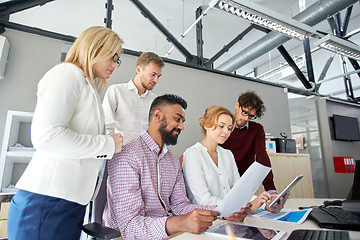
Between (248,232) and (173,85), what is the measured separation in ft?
7.54

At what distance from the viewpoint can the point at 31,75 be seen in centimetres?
229

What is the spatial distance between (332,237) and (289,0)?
4.22 metres

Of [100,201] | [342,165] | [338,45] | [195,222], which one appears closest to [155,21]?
[338,45]

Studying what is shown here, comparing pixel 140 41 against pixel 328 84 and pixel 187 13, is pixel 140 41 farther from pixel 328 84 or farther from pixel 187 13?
pixel 328 84

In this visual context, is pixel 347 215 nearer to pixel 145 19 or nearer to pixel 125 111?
pixel 125 111

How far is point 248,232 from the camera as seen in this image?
0.85 meters

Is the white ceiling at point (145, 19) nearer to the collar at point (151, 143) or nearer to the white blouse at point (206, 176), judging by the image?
the white blouse at point (206, 176)

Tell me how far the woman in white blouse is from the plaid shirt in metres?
0.12

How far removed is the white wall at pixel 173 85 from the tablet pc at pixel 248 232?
6.35 feet

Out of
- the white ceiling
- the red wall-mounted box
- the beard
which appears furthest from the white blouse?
the red wall-mounted box

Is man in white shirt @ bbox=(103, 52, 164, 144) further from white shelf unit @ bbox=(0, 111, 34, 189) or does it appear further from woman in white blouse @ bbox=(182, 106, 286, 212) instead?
white shelf unit @ bbox=(0, 111, 34, 189)

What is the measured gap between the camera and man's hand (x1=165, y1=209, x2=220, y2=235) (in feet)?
2.68

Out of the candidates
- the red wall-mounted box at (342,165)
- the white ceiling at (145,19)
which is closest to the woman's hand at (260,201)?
the white ceiling at (145,19)

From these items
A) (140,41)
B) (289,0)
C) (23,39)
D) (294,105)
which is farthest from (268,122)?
(23,39)
